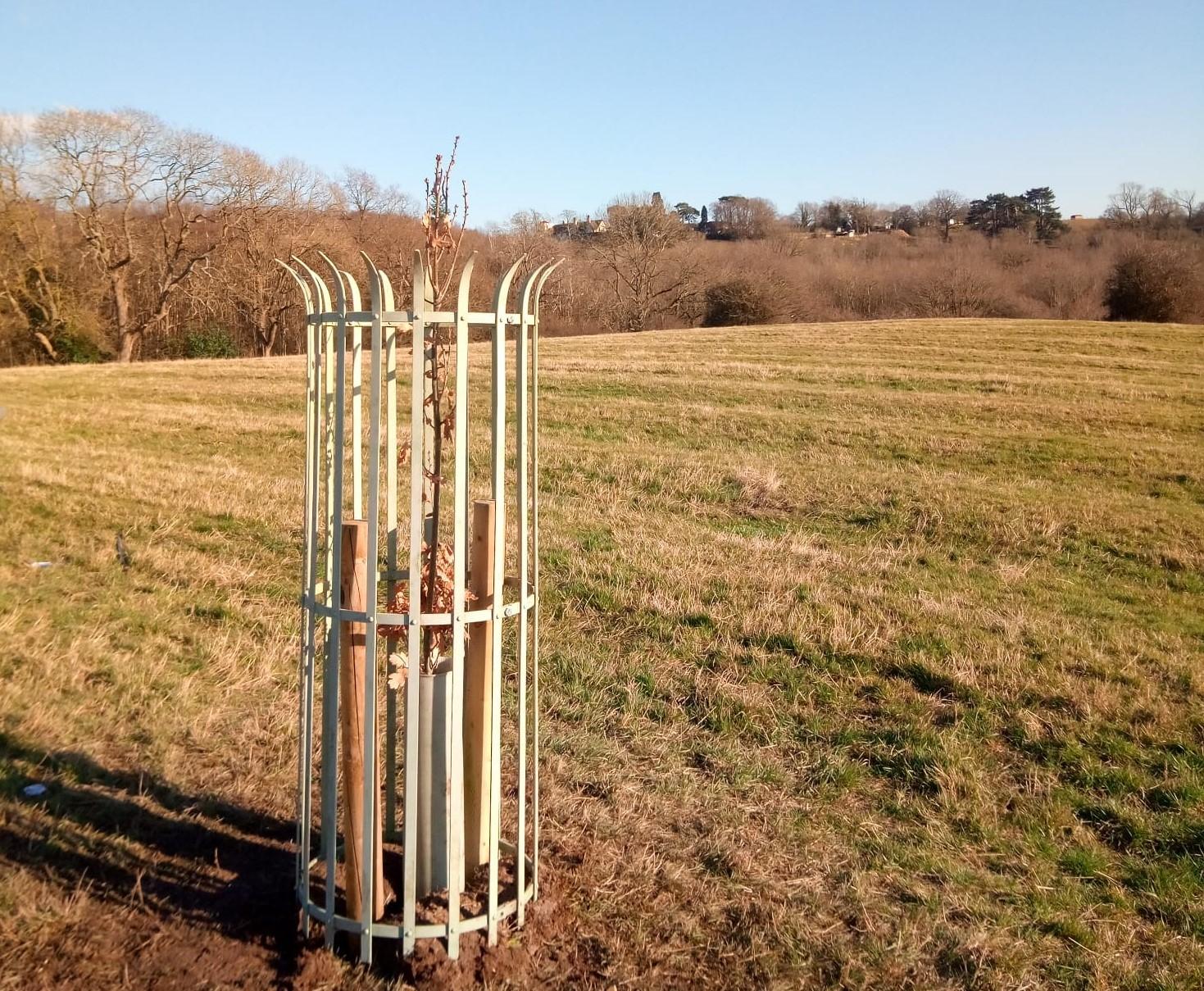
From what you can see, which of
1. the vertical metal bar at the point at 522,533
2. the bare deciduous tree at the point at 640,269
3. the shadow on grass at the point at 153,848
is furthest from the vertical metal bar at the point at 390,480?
the bare deciduous tree at the point at 640,269

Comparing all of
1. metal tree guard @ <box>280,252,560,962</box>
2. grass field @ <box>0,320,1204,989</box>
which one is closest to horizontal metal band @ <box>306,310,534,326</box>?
metal tree guard @ <box>280,252,560,962</box>

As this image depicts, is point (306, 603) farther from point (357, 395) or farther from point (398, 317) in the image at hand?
point (398, 317)

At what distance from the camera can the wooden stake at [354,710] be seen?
286 cm

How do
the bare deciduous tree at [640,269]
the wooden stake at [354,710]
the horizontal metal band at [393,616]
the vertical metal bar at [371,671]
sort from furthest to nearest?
the bare deciduous tree at [640,269]
the wooden stake at [354,710]
the horizontal metal band at [393,616]
the vertical metal bar at [371,671]

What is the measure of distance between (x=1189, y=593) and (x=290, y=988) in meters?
7.46

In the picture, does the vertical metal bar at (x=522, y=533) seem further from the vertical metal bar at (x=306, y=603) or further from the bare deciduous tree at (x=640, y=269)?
the bare deciduous tree at (x=640, y=269)

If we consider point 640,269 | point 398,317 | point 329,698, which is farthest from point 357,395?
point 640,269

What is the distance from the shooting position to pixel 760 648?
5855 millimetres

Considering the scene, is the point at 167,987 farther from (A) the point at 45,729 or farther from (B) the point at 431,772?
(A) the point at 45,729

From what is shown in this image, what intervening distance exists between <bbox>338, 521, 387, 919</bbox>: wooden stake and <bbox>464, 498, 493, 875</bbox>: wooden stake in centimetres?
31

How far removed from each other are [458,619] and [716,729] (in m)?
2.49

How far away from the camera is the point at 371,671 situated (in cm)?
276

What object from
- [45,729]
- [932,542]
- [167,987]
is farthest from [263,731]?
[932,542]

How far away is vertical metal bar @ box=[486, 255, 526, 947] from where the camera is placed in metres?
2.78
